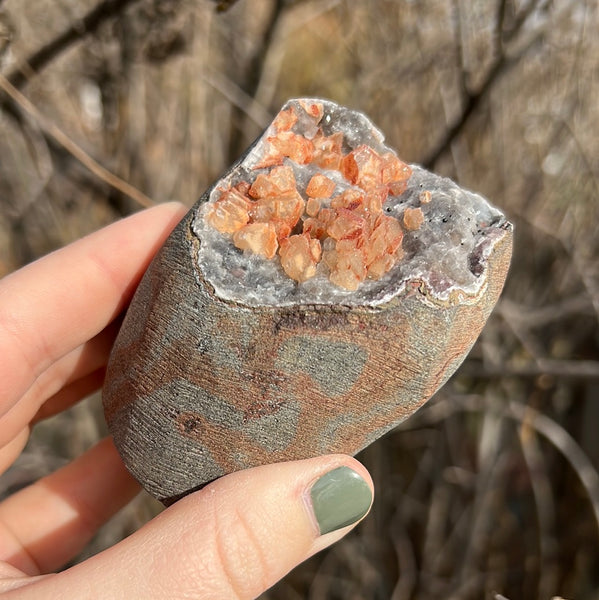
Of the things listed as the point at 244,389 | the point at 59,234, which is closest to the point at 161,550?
the point at 244,389

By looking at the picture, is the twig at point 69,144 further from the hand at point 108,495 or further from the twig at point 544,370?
the twig at point 544,370

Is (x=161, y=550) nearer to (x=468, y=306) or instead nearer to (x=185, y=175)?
(x=468, y=306)

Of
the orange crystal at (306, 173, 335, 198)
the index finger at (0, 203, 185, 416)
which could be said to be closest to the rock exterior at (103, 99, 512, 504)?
the orange crystal at (306, 173, 335, 198)

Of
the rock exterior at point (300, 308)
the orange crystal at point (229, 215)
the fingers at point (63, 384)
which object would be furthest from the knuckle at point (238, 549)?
the fingers at point (63, 384)

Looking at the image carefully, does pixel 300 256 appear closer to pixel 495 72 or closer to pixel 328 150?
pixel 328 150

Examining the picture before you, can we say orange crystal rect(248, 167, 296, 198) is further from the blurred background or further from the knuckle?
the blurred background

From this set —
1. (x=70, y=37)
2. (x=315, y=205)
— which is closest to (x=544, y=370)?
(x=315, y=205)
